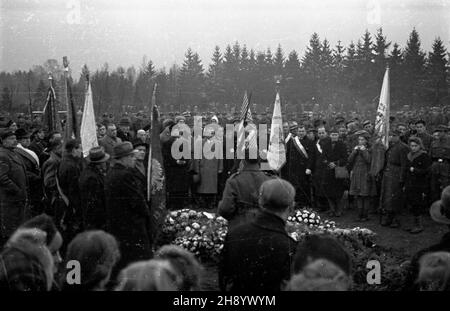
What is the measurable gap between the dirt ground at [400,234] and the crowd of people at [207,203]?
0.19 m

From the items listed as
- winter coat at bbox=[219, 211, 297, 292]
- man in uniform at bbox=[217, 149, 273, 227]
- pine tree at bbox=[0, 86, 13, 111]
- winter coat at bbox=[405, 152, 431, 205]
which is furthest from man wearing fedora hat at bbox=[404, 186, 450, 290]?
pine tree at bbox=[0, 86, 13, 111]

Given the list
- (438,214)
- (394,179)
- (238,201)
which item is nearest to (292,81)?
(394,179)

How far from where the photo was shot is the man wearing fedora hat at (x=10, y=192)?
6750mm

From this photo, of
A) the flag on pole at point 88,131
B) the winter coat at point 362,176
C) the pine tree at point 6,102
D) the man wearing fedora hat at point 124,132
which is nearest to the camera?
the flag on pole at point 88,131

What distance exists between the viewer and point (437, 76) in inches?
736

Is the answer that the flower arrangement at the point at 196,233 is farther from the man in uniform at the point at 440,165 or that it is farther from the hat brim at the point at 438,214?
the man in uniform at the point at 440,165

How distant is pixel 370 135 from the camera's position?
35.2 feet

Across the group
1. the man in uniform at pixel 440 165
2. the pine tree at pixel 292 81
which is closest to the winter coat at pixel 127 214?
the man in uniform at pixel 440 165

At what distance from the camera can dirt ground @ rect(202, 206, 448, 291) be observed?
301 inches

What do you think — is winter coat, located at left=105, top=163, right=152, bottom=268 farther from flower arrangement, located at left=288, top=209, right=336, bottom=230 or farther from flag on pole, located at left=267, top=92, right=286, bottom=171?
flag on pole, located at left=267, top=92, right=286, bottom=171
